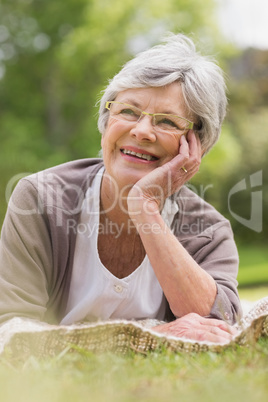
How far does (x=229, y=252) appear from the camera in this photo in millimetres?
3484

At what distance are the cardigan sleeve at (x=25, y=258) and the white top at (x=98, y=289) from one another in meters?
0.21

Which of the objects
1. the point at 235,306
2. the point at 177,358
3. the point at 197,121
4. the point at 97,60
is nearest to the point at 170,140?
the point at 197,121

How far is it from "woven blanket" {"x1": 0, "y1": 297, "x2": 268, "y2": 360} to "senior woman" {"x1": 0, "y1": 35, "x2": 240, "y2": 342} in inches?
19.3

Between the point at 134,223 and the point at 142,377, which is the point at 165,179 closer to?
the point at 134,223

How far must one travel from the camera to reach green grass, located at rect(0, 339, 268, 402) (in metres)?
1.47

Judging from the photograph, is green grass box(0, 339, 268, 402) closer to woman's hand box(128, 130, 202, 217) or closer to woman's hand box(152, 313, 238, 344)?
woman's hand box(152, 313, 238, 344)

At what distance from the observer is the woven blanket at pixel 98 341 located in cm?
224

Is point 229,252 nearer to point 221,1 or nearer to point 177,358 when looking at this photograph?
point 177,358

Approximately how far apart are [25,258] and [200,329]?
3.42 feet

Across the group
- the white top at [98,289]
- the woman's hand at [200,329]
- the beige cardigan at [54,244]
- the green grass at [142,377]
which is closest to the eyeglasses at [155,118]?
the beige cardigan at [54,244]

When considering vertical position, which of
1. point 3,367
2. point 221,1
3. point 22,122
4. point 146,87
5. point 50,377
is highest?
point 221,1

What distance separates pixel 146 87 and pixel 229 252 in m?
Answer: 1.18

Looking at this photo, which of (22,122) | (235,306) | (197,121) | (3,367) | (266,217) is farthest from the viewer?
(266,217)

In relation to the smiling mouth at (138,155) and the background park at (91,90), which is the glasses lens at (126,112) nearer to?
the smiling mouth at (138,155)
